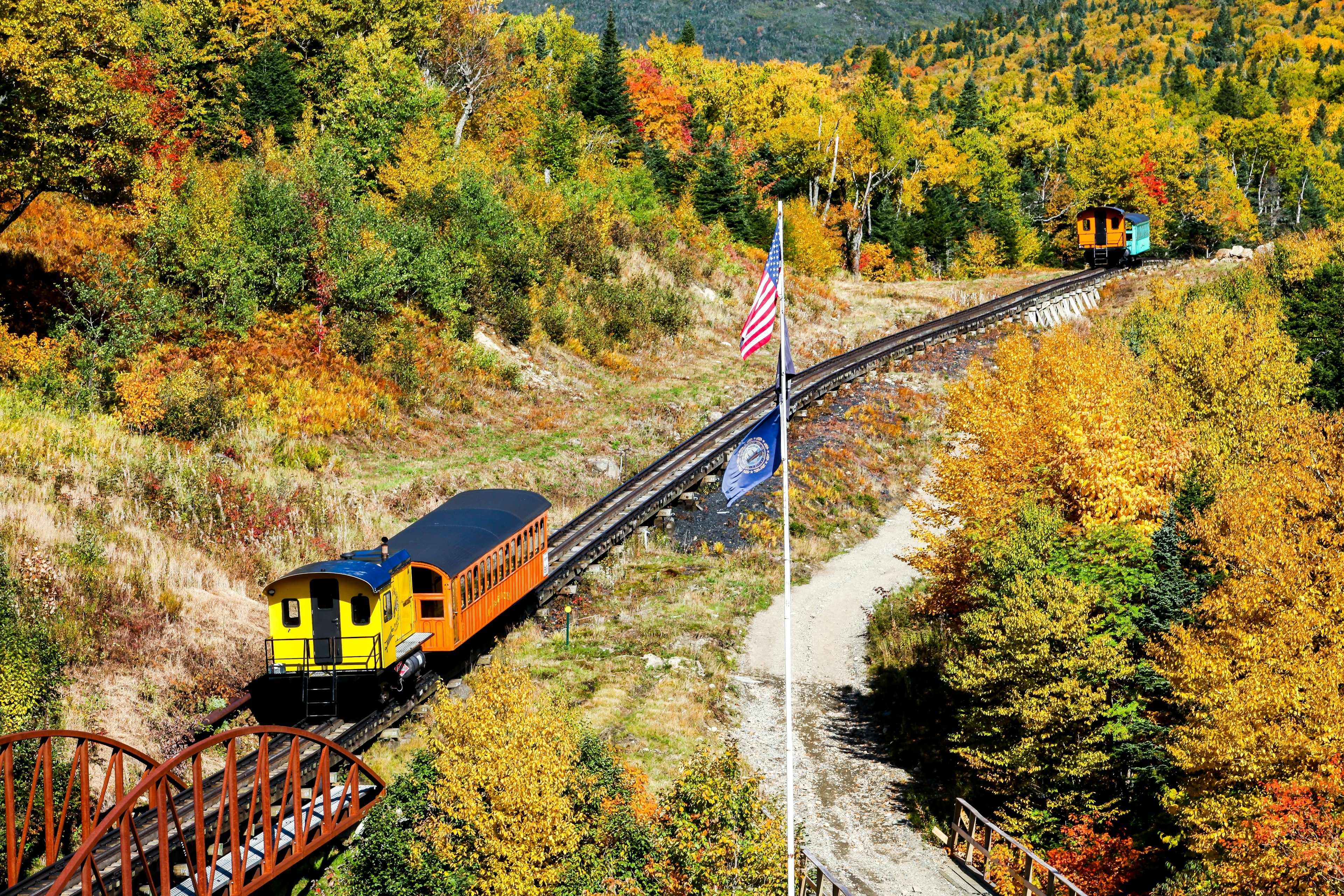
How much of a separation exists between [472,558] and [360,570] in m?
3.78

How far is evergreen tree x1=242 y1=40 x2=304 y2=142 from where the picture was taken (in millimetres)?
58500

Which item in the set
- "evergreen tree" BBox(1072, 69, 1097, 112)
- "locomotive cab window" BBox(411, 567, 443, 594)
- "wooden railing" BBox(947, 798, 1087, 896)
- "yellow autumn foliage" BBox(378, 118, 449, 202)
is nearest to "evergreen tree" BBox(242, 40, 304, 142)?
"yellow autumn foliage" BBox(378, 118, 449, 202)

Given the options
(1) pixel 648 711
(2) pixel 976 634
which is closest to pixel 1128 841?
(2) pixel 976 634

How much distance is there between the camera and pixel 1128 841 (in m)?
25.3

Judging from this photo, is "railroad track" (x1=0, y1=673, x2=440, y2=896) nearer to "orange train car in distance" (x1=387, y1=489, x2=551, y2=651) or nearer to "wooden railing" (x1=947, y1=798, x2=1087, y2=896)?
"orange train car in distance" (x1=387, y1=489, x2=551, y2=651)

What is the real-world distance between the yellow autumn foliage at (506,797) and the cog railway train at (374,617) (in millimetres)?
5171

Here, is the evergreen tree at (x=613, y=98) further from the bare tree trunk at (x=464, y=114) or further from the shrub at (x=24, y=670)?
the shrub at (x=24, y=670)

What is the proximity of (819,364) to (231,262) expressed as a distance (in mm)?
26927

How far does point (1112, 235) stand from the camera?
278ft

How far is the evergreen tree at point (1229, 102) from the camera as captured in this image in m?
157

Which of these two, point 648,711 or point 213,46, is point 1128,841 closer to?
point 648,711

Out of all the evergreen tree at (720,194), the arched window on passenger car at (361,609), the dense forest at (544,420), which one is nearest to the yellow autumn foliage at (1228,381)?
the dense forest at (544,420)

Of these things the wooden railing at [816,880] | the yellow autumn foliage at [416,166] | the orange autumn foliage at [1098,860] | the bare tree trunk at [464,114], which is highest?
the bare tree trunk at [464,114]

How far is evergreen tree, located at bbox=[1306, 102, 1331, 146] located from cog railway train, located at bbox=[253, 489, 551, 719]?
521 ft
